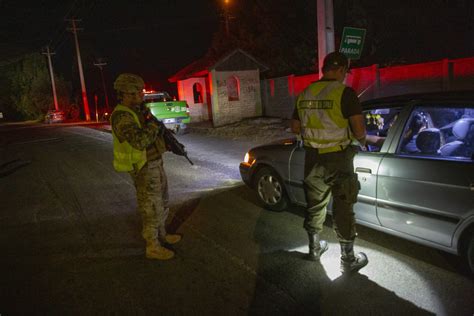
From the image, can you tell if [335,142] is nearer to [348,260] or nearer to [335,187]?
[335,187]

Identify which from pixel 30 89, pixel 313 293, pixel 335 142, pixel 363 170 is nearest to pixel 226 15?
pixel 363 170

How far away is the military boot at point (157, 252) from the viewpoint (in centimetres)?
397

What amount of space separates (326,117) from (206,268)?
1.83 metres

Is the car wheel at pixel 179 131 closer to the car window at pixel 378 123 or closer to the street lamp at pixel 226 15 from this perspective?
the street lamp at pixel 226 15

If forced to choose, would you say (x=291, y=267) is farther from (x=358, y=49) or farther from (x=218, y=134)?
(x=218, y=134)

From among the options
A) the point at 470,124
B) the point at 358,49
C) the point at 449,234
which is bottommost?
the point at 449,234

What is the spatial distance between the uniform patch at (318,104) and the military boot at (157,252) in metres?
2.03

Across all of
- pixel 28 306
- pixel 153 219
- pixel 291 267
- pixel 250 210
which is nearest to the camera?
pixel 28 306

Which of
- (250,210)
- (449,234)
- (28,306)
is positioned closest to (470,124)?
(449,234)

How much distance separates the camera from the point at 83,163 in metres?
10.3

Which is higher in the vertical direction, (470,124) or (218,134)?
(470,124)

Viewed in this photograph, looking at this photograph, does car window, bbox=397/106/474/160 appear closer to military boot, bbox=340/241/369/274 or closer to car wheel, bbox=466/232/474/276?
car wheel, bbox=466/232/474/276

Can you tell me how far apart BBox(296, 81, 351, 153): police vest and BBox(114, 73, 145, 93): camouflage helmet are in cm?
161

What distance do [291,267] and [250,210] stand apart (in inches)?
71.4
